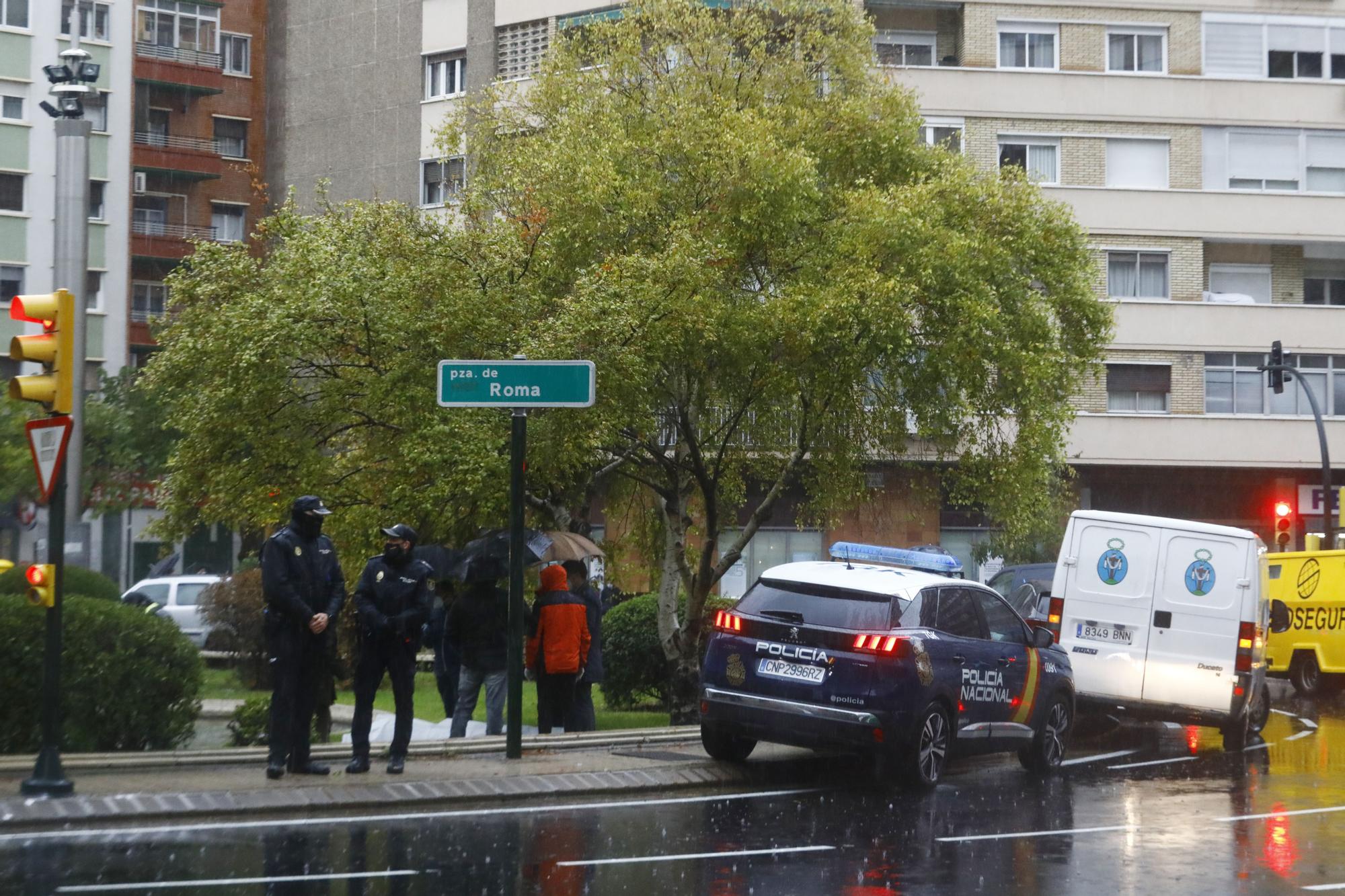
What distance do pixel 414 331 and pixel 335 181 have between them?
3379 centimetres

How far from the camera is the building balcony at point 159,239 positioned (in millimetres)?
53438

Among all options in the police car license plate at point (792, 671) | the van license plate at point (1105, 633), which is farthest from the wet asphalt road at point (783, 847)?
the van license plate at point (1105, 633)

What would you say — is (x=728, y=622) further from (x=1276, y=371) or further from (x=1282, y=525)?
(x=1276, y=371)

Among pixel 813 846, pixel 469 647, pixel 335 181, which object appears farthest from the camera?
pixel 335 181

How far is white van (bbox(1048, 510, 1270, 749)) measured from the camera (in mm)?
16609

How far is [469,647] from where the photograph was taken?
15.5m

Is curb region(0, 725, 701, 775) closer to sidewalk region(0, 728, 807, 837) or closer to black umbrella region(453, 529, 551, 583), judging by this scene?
sidewalk region(0, 728, 807, 837)

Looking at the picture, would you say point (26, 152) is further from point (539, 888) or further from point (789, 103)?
point (539, 888)

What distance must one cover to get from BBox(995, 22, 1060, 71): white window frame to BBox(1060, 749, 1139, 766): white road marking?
2782 cm

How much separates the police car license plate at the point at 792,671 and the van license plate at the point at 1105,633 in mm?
5902

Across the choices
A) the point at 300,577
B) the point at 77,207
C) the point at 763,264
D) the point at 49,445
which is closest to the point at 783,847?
the point at 300,577

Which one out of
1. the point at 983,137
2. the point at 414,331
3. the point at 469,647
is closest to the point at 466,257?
the point at 414,331

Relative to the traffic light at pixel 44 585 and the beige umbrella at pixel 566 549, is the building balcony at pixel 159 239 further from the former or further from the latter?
the traffic light at pixel 44 585

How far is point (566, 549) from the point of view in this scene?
1762cm
